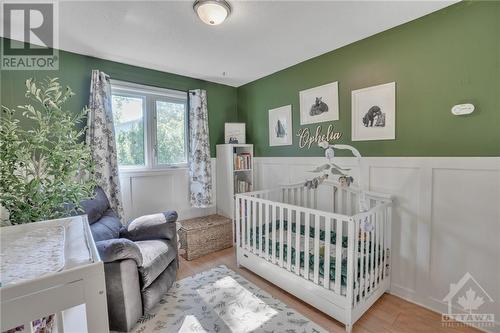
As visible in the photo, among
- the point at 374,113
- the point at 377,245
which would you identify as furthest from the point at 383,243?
the point at 374,113

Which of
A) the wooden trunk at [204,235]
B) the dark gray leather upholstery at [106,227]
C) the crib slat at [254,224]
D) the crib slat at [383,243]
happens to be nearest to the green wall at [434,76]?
the crib slat at [383,243]

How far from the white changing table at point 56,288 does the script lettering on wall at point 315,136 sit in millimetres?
2379

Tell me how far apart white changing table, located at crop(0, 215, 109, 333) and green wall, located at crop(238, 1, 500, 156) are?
91.8 inches

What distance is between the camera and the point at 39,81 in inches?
89.4

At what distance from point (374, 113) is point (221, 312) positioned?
227cm

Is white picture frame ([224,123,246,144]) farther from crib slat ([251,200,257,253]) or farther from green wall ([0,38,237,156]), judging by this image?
crib slat ([251,200,257,253])

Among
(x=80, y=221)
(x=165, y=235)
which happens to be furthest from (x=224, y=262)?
(x=80, y=221)

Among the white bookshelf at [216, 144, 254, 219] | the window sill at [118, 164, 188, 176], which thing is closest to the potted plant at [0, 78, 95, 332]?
the window sill at [118, 164, 188, 176]

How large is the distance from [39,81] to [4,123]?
1.49 m

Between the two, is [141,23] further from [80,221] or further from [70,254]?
[70,254]

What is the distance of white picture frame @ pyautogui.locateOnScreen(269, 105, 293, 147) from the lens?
3.05 meters

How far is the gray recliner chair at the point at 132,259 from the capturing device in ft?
5.18

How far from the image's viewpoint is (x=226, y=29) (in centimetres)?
203

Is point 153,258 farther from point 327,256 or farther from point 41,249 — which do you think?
point 327,256
